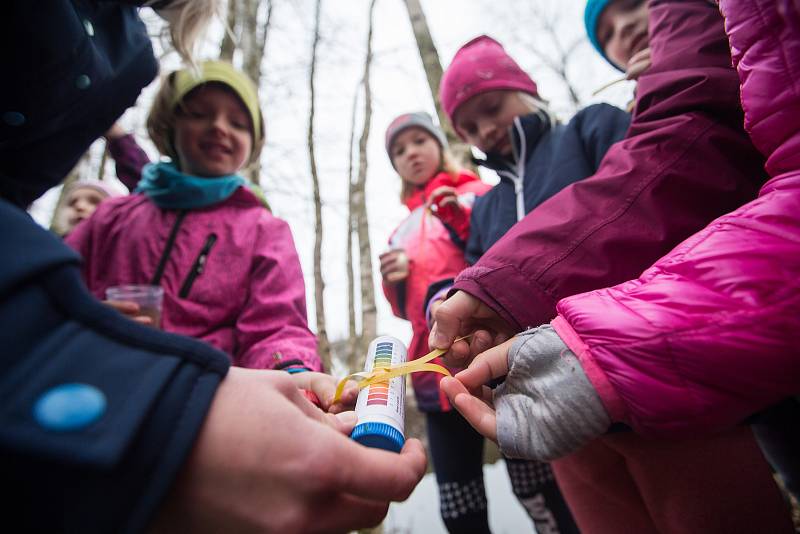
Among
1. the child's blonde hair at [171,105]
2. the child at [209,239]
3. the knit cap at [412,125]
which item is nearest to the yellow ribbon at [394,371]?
the child at [209,239]

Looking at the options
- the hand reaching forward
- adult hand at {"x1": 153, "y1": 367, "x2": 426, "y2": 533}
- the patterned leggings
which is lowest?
the patterned leggings

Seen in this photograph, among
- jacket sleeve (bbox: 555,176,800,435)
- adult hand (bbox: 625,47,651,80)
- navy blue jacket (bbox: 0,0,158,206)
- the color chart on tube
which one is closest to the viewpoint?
jacket sleeve (bbox: 555,176,800,435)

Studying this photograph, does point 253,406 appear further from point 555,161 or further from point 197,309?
point 555,161

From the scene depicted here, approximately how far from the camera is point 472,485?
1.98 metres

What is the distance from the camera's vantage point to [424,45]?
185 inches

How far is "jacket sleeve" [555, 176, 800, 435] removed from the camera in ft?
2.00

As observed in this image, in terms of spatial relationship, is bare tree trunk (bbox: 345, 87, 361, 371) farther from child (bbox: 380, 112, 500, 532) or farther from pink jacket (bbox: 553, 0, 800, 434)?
pink jacket (bbox: 553, 0, 800, 434)

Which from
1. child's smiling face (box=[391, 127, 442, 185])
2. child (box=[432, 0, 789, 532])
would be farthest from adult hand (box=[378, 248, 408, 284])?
child (box=[432, 0, 789, 532])

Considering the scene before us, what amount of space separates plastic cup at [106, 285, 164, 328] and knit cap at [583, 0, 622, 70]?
2.34 metres

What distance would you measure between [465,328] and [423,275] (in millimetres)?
1249

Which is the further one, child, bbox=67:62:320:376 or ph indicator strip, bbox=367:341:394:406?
child, bbox=67:62:320:376

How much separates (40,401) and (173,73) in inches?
89.4

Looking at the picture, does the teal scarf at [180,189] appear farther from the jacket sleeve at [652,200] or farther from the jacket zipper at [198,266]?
the jacket sleeve at [652,200]

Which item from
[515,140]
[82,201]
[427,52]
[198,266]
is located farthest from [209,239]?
[427,52]
